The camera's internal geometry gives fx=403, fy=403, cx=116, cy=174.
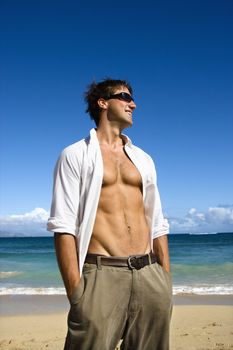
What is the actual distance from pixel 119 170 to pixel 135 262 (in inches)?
27.1

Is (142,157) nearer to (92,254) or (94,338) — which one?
(92,254)

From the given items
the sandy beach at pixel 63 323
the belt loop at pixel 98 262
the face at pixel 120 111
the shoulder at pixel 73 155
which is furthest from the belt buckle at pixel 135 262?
the sandy beach at pixel 63 323

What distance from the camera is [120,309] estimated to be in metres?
2.46

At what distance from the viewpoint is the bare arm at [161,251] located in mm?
2795

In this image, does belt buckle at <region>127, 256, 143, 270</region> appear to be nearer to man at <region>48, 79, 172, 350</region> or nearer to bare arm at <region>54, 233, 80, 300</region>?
man at <region>48, 79, 172, 350</region>

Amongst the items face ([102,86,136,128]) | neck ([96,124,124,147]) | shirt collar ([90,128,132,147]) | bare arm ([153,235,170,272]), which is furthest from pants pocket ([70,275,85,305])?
face ([102,86,136,128])

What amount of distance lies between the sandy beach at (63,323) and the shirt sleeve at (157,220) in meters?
3.87

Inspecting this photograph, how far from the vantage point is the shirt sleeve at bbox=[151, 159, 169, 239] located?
2904mm

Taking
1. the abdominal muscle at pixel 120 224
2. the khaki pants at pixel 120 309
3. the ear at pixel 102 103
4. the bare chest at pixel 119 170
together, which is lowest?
the khaki pants at pixel 120 309

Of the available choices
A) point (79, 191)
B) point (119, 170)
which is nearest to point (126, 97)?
point (119, 170)

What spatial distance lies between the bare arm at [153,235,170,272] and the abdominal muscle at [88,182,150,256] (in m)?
0.09

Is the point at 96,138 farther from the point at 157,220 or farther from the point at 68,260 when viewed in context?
the point at 68,260

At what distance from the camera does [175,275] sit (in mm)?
17703

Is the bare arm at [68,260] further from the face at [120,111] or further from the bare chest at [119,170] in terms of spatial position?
the face at [120,111]
